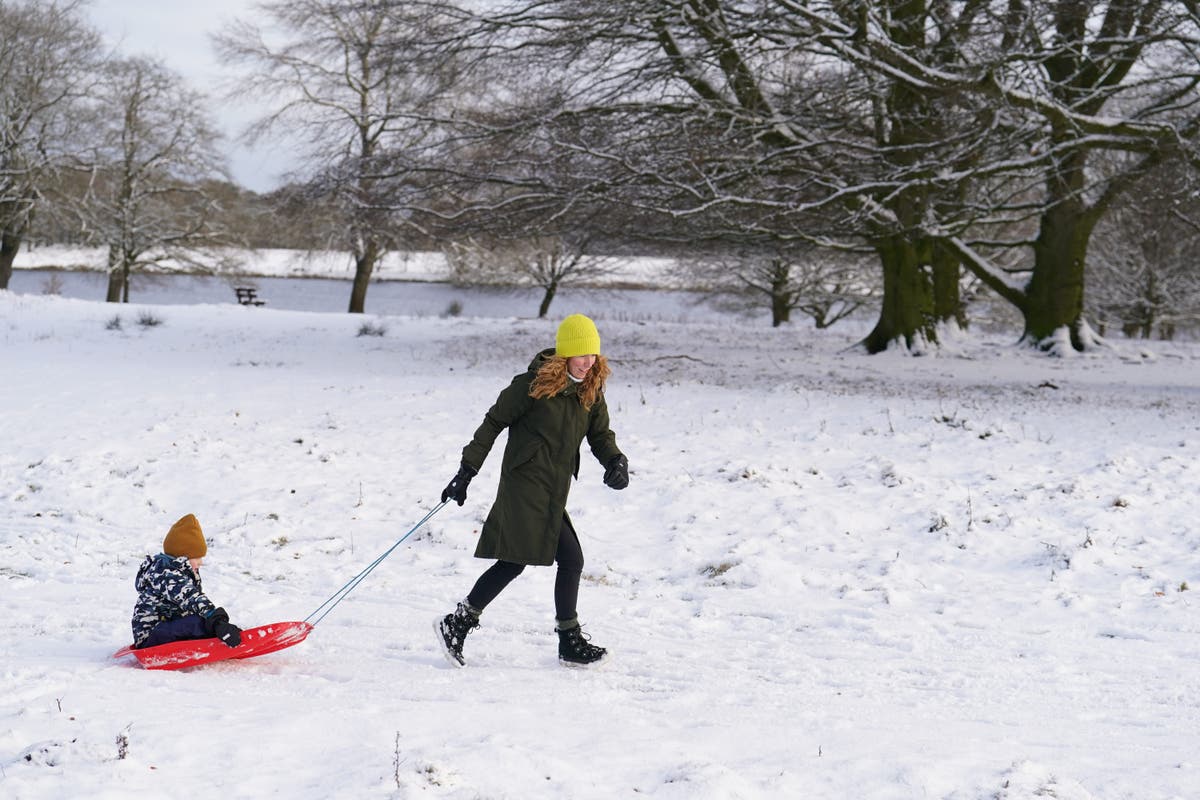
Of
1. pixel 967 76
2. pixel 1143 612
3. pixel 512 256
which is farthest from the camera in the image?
pixel 512 256

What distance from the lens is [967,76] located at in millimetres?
11906

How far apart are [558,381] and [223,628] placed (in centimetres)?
189

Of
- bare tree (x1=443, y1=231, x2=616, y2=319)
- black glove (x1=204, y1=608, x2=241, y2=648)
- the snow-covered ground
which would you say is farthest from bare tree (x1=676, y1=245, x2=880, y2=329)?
black glove (x1=204, y1=608, x2=241, y2=648)

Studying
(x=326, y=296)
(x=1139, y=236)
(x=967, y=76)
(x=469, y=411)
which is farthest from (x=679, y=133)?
(x=326, y=296)

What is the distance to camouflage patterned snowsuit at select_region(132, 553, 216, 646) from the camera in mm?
4656

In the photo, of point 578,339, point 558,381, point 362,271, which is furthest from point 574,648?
point 362,271

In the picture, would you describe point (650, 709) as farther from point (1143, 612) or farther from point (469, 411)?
point (469, 411)

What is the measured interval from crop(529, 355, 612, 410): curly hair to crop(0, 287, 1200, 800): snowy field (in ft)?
4.35

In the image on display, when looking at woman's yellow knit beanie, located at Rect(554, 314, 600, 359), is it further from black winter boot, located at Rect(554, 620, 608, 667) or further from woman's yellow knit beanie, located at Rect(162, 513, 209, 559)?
woman's yellow knit beanie, located at Rect(162, 513, 209, 559)

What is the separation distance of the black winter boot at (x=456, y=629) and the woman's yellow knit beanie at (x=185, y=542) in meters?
1.17

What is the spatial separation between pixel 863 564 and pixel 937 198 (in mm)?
10604

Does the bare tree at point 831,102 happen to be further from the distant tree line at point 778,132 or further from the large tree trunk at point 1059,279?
the large tree trunk at point 1059,279

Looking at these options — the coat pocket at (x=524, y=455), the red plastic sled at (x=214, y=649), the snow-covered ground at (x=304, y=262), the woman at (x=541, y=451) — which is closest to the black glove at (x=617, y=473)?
the woman at (x=541, y=451)

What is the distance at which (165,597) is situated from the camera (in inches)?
184
